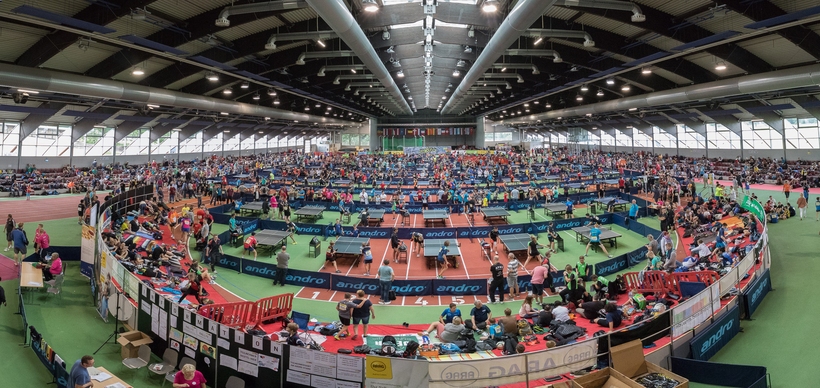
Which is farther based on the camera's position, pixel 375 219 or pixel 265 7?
pixel 375 219

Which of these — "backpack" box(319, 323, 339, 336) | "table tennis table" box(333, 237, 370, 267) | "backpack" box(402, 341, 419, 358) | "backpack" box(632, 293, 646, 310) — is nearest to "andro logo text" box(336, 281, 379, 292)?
"table tennis table" box(333, 237, 370, 267)

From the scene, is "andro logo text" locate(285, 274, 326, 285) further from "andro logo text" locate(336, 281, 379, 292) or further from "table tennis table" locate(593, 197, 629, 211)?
"table tennis table" locate(593, 197, 629, 211)

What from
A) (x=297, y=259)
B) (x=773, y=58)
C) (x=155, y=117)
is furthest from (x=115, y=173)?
(x=773, y=58)

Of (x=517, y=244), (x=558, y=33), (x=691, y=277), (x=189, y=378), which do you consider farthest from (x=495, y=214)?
(x=189, y=378)

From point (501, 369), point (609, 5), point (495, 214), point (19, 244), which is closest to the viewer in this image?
point (501, 369)

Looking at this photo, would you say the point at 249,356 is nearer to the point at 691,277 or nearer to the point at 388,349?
the point at 388,349

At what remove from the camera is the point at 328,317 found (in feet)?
39.4

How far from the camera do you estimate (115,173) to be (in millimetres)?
43375

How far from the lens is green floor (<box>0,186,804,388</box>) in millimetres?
8219

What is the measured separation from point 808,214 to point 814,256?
1124 cm

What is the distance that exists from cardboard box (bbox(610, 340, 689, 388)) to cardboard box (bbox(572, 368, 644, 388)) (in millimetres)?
390

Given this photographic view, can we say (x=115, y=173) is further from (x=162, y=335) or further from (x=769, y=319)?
(x=769, y=319)

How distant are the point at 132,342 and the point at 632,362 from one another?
36.4 ft

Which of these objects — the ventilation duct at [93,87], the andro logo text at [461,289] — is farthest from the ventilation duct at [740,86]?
the ventilation duct at [93,87]
